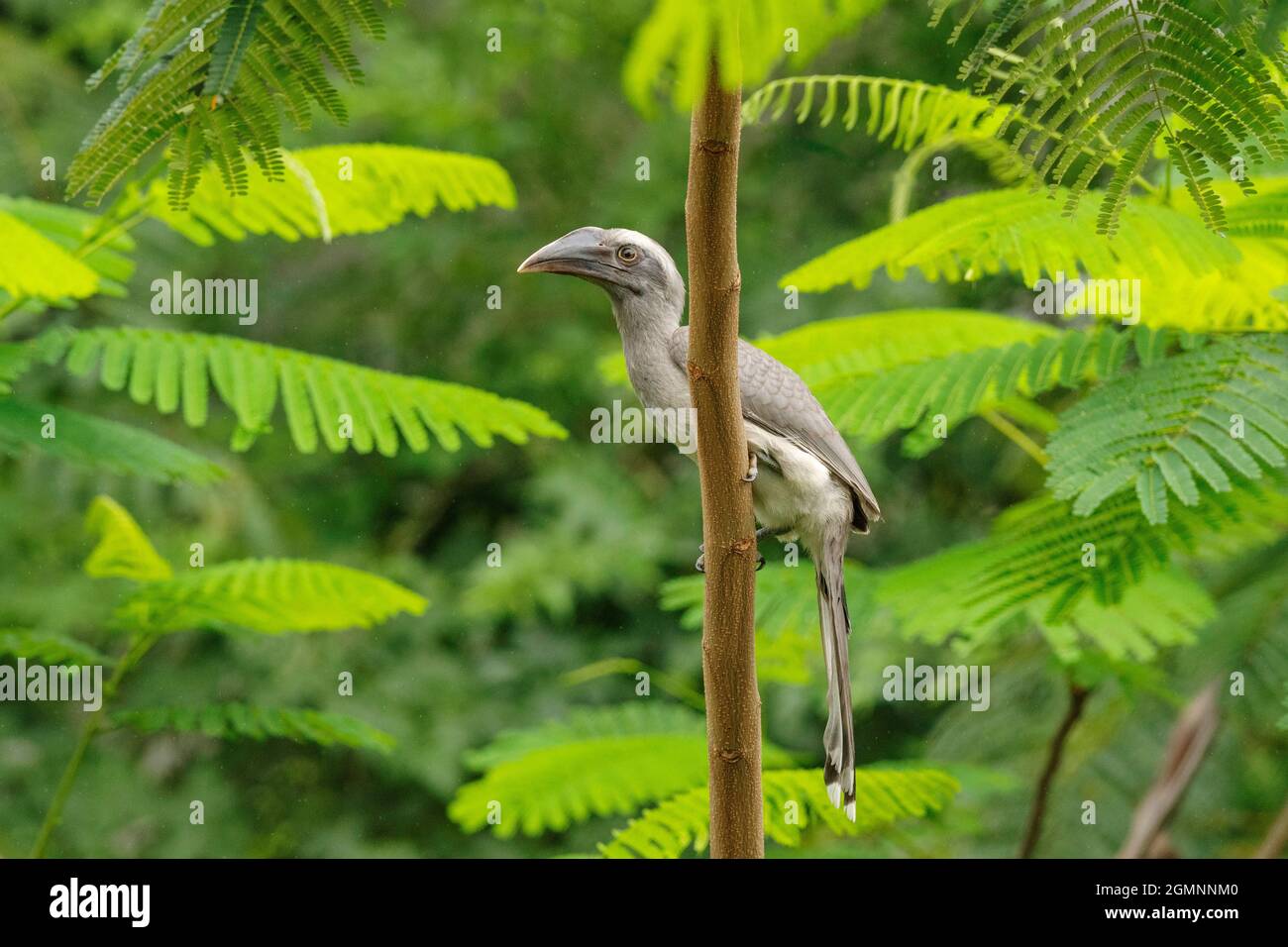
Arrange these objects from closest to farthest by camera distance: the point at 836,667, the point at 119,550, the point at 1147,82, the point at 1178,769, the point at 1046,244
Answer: the point at 1147,82 → the point at 1046,244 → the point at 836,667 → the point at 119,550 → the point at 1178,769

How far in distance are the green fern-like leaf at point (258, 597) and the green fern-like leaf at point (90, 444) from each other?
29cm

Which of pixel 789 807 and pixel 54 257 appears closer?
pixel 54 257

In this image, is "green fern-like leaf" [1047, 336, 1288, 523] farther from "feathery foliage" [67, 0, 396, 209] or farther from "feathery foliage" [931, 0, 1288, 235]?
"feathery foliage" [67, 0, 396, 209]

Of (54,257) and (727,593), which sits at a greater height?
(54,257)

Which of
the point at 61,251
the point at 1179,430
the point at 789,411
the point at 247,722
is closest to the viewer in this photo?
the point at 1179,430

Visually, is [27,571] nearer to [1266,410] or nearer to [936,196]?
[936,196]

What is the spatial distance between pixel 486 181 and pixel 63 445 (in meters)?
1.33

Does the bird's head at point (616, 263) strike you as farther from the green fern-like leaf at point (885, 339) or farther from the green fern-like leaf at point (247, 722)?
the green fern-like leaf at point (247, 722)

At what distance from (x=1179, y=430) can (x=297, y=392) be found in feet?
6.84

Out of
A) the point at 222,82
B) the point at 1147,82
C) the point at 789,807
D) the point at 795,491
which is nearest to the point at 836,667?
the point at 789,807

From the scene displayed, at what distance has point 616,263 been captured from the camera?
296 centimetres

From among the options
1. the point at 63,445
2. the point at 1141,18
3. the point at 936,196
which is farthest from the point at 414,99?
the point at 1141,18

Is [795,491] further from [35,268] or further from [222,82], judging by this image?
[222,82]

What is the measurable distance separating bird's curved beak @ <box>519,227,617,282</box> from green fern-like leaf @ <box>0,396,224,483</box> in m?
1.18
